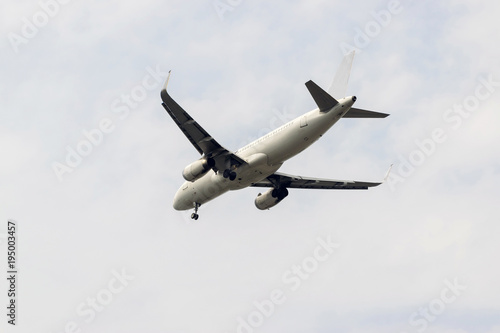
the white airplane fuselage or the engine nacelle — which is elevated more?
the engine nacelle

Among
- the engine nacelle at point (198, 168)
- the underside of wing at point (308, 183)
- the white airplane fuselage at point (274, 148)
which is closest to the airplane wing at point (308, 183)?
the underside of wing at point (308, 183)

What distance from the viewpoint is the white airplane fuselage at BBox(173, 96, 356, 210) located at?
5734 centimetres

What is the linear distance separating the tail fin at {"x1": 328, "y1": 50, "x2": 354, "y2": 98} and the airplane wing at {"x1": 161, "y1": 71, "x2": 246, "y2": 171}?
769 cm

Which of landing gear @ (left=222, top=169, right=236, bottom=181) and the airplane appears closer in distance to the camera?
the airplane

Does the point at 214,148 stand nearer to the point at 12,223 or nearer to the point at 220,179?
the point at 220,179

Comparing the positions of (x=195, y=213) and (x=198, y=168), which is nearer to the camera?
(x=198, y=168)

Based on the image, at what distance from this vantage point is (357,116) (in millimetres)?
59375

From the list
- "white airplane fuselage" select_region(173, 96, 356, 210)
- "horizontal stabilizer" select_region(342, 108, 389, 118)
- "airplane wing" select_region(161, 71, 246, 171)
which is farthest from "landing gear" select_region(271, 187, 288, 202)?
"horizontal stabilizer" select_region(342, 108, 389, 118)

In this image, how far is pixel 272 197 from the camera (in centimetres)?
6831

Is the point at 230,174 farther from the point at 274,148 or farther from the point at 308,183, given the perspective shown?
the point at 308,183

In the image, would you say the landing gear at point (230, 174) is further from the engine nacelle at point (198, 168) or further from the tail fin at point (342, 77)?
the tail fin at point (342, 77)

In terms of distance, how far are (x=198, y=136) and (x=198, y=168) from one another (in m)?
2.24

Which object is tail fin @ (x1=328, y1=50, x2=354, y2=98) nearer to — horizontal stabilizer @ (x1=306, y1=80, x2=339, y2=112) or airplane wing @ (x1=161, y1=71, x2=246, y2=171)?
horizontal stabilizer @ (x1=306, y1=80, x2=339, y2=112)

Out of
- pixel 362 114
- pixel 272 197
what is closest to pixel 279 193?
pixel 272 197
